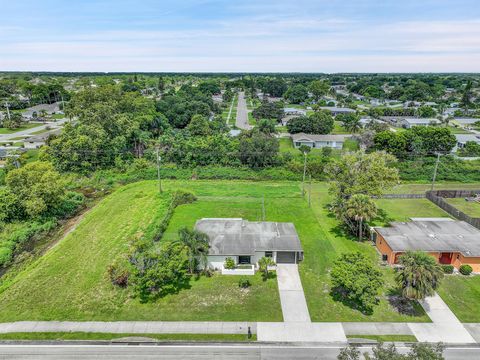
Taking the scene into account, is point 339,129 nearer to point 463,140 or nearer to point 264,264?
point 463,140

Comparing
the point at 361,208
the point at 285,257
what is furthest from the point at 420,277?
the point at 285,257

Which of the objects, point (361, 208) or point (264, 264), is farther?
point (361, 208)

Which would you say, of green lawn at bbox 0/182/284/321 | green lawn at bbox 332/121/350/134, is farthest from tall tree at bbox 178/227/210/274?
green lawn at bbox 332/121/350/134

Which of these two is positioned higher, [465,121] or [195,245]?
[465,121]

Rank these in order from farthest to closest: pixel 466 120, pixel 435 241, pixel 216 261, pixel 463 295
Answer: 1. pixel 466 120
2. pixel 435 241
3. pixel 216 261
4. pixel 463 295

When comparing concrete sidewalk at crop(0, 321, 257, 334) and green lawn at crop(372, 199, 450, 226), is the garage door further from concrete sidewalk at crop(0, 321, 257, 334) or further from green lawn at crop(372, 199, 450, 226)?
green lawn at crop(372, 199, 450, 226)

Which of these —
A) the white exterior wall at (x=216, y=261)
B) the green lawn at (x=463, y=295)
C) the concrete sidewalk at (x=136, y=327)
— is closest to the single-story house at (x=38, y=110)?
the concrete sidewalk at (x=136, y=327)

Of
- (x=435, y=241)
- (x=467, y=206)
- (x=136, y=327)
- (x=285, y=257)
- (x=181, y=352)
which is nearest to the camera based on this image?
(x=181, y=352)
